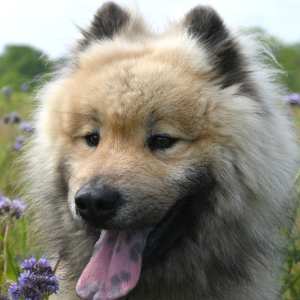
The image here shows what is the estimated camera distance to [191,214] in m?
2.46

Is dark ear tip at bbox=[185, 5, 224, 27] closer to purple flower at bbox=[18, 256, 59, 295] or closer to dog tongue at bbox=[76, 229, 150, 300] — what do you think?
dog tongue at bbox=[76, 229, 150, 300]

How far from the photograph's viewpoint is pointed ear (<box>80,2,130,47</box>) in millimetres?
3141

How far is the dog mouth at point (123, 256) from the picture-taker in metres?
2.19

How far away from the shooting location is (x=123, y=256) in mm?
2295

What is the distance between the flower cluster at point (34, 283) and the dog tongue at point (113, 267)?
0.33m

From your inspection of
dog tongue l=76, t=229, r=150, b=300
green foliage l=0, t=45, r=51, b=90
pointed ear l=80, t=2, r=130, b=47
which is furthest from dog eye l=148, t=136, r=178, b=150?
green foliage l=0, t=45, r=51, b=90

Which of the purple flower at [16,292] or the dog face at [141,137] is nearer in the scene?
the purple flower at [16,292]

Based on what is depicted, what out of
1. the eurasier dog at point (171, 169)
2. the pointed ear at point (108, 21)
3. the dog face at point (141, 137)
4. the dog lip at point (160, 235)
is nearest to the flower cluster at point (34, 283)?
the eurasier dog at point (171, 169)

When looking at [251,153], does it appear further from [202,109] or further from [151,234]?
[151,234]

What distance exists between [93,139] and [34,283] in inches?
42.2

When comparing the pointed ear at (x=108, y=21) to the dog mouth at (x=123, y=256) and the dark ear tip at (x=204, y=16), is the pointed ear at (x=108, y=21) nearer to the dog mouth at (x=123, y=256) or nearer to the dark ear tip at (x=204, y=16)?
the dark ear tip at (x=204, y=16)

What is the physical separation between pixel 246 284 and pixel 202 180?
895 mm

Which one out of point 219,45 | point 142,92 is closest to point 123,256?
point 142,92

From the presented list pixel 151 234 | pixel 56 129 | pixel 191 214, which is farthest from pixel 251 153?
pixel 56 129
